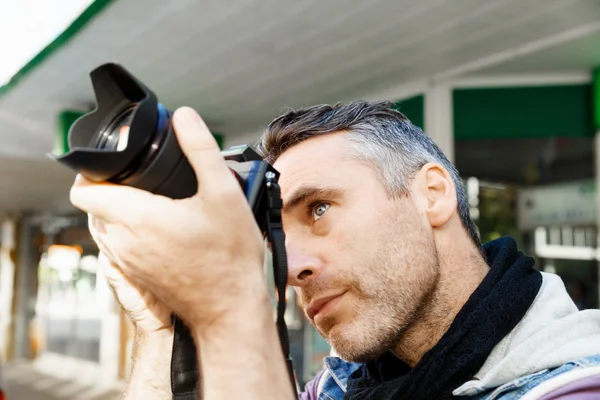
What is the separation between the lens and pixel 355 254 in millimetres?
1256

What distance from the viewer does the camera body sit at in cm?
81

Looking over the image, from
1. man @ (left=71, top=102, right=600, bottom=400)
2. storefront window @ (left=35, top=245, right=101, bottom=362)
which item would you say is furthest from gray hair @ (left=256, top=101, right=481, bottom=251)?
storefront window @ (left=35, top=245, right=101, bottom=362)

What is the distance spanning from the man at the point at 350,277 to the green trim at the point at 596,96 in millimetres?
2859

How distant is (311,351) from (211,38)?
304 cm

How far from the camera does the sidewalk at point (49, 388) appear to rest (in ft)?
28.8

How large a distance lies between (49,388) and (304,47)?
7898 millimetres

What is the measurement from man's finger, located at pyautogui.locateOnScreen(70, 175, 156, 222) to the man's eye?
1.83 feet

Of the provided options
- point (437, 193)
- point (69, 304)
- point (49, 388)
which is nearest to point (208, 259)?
point (437, 193)

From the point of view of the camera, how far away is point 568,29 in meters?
3.54

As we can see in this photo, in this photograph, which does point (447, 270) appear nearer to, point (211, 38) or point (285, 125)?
point (285, 125)

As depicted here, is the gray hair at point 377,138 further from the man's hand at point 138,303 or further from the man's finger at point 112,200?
the man's finger at point 112,200

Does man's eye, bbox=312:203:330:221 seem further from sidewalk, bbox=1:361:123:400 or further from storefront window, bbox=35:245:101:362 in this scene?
storefront window, bbox=35:245:101:362

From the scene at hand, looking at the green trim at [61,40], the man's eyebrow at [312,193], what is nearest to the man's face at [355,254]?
the man's eyebrow at [312,193]

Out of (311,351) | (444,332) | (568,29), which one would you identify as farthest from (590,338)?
(311,351)
